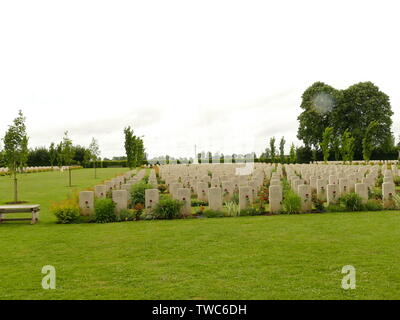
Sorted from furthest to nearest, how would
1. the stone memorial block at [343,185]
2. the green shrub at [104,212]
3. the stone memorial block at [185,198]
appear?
1. the stone memorial block at [343,185]
2. the stone memorial block at [185,198]
3. the green shrub at [104,212]

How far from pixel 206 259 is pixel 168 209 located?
493 centimetres

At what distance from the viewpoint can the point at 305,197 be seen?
12031mm

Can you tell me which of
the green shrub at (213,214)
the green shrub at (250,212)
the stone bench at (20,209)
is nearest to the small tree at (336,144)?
the green shrub at (250,212)

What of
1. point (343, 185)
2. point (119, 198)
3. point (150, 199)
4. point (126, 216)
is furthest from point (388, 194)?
point (119, 198)

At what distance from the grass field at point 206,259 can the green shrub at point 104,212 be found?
539 mm

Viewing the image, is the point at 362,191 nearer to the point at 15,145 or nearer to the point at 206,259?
the point at 206,259

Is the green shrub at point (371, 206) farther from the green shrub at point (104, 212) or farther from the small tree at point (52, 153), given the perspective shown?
the small tree at point (52, 153)

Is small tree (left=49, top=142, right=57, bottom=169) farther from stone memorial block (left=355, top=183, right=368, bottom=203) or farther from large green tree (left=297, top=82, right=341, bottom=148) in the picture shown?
stone memorial block (left=355, top=183, right=368, bottom=203)

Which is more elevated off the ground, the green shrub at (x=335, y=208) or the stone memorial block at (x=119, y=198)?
the stone memorial block at (x=119, y=198)

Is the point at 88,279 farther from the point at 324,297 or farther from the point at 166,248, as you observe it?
the point at 324,297

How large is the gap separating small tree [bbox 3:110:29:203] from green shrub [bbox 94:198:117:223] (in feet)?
22.1

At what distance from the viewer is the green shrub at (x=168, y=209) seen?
11336 millimetres

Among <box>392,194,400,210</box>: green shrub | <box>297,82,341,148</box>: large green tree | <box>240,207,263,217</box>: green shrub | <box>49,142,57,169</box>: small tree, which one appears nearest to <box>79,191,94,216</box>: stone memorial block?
<box>240,207,263,217</box>: green shrub
